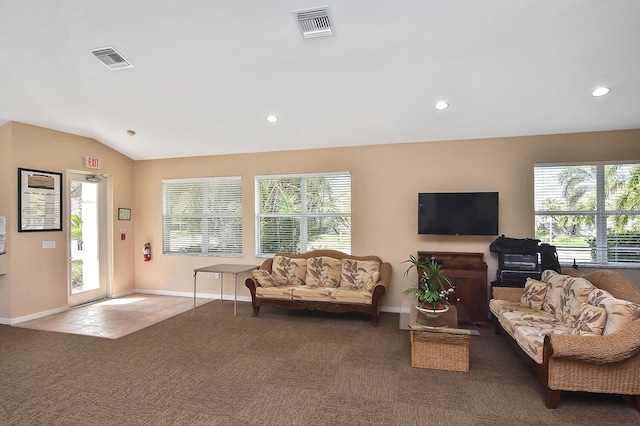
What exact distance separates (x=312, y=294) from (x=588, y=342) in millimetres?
3086

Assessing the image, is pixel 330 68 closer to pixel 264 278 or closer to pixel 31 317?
pixel 264 278

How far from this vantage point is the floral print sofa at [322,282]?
475 centimetres

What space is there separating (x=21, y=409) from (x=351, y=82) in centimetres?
411

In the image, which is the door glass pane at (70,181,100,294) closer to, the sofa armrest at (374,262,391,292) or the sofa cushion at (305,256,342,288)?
the sofa cushion at (305,256,342,288)

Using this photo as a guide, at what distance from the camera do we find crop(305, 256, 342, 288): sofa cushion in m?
5.27

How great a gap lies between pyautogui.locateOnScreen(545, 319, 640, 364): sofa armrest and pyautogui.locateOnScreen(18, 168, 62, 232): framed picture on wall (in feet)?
20.6

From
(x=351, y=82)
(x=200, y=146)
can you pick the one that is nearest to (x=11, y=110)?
(x=200, y=146)

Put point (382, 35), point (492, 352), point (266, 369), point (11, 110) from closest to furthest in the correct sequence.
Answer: point (382, 35), point (266, 369), point (492, 352), point (11, 110)

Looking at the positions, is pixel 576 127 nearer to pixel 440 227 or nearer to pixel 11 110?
pixel 440 227

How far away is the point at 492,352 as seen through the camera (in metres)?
3.78

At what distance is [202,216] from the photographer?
6449mm

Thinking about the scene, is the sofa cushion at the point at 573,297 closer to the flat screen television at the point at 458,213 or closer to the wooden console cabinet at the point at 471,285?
the wooden console cabinet at the point at 471,285

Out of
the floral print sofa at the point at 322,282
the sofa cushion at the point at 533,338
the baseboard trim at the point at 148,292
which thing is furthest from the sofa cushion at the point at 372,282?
the sofa cushion at the point at 533,338

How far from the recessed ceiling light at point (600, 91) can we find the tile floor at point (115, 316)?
19.8 feet
